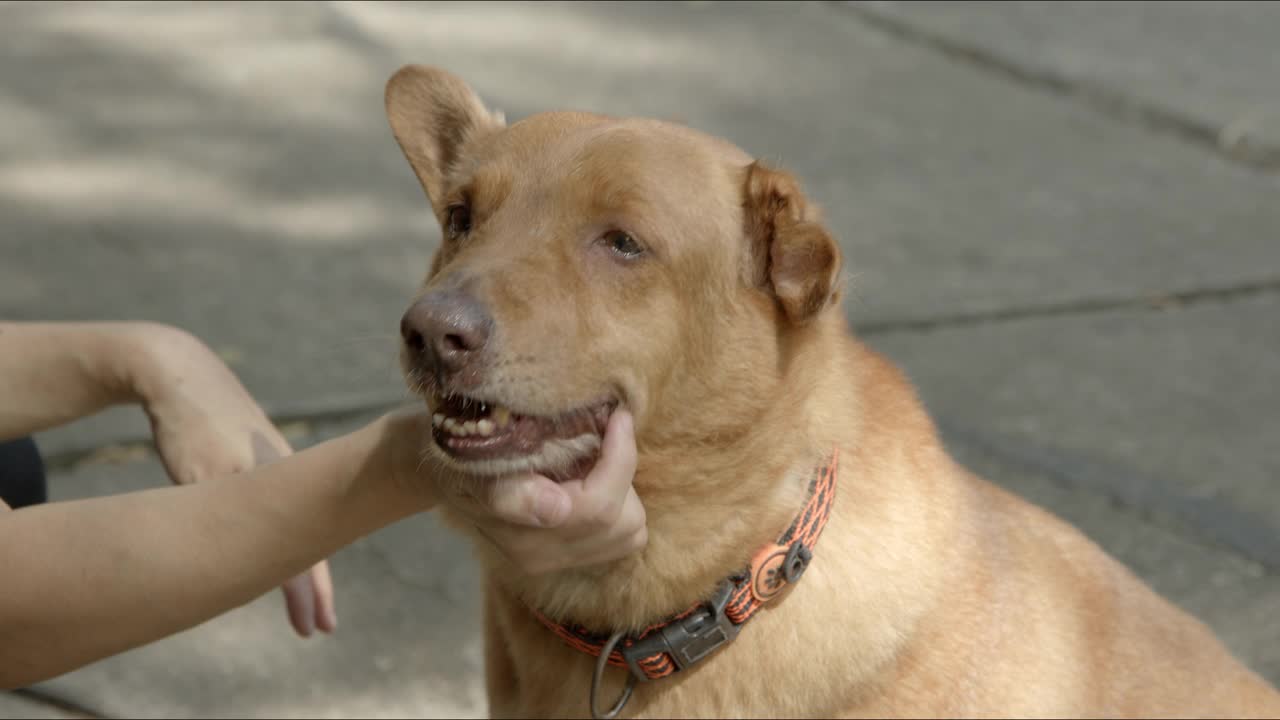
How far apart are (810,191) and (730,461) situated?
349 centimetres

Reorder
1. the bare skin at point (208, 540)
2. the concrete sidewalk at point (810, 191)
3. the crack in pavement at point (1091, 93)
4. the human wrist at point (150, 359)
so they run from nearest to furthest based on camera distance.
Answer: the bare skin at point (208, 540), the human wrist at point (150, 359), the concrete sidewalk at point (810, 191), the crack in pavement at point (1091, 93)

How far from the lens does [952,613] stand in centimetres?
256

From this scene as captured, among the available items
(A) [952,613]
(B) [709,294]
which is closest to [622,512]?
(B) [709,294]

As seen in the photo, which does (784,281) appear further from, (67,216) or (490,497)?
(67,216)

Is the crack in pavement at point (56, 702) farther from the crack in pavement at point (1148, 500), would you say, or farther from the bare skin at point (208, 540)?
the crack in pavement at point (1148, 500)

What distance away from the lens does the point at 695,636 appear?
2.46 metres

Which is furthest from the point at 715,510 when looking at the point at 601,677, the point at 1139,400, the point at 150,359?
the point at 1139,400

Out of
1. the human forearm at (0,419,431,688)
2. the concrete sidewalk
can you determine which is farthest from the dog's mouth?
the concrete sidewalk

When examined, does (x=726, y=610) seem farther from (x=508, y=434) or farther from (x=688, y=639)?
(x=508, y=434)

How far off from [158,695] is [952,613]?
1.75m

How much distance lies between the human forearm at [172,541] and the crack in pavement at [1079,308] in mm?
2911

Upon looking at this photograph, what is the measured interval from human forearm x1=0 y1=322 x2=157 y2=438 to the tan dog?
61 cm

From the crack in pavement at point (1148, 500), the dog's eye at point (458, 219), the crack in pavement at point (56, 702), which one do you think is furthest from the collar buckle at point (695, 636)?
the crack in pavement at point (1148, 500)

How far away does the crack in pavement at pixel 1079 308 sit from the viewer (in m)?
5.00
